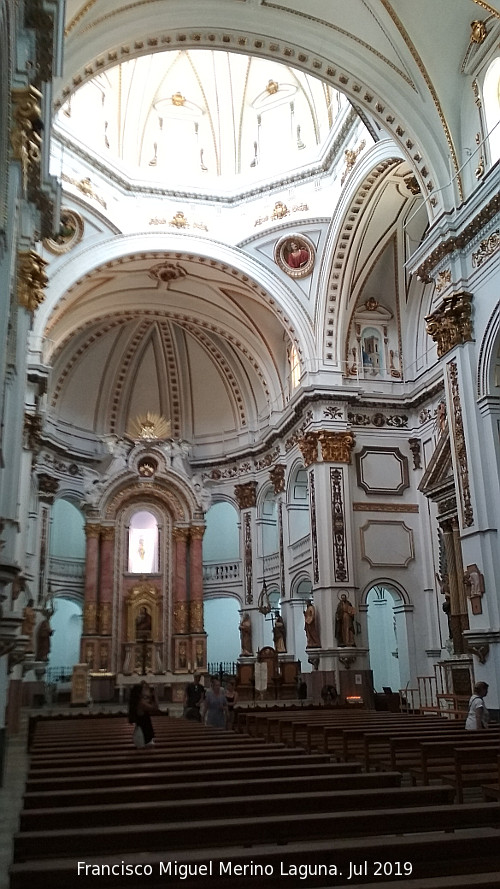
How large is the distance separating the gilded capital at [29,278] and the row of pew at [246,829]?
23.3 ft

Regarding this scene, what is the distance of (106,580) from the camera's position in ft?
90.2

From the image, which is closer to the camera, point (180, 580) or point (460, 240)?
point (460, 240)

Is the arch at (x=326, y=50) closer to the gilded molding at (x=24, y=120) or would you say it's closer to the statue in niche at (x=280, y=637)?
the gilded molding at (x=24, y=120)

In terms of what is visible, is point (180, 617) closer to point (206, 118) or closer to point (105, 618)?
point (105, 618)

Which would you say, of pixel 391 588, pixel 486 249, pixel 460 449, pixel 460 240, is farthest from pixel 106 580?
pixel 486 249

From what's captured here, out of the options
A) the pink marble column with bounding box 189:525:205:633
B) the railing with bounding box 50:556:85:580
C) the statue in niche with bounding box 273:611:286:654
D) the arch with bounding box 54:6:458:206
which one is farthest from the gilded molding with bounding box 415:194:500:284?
the railing with bounding box 50:556:85:580

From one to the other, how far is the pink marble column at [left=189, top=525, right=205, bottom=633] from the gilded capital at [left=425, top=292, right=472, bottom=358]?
16.3m

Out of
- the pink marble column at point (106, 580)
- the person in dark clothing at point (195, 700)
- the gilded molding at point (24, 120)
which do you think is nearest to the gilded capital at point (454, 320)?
the gilded molding at point (24, 120)

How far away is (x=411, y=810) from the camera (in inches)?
140

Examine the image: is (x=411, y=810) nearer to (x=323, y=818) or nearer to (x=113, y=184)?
(x=323, y=818)

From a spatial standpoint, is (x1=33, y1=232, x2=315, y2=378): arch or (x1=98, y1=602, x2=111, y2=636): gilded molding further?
(x1=98, y1=602, x2=111, y2=636): gilded molding

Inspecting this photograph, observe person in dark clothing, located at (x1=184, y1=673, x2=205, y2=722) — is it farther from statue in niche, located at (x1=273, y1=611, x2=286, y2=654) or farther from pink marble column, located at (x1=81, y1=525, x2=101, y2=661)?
pink marble column, located at (x1=81, y1=525, x2=101, y2=661)

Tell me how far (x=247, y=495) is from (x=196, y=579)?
3640mm

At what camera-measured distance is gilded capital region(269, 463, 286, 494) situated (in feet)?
82.1
